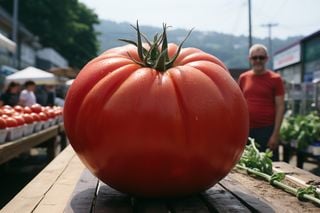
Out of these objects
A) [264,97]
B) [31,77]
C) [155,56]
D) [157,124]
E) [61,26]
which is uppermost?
[61,26]

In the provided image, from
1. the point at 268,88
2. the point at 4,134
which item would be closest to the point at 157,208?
the point at 4,134

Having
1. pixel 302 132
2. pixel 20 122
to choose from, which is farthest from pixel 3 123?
pixel 302 132

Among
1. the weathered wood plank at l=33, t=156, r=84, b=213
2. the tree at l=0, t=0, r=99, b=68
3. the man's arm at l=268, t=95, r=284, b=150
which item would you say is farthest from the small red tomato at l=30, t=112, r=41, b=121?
the tree at l=0, t=0, r=99, b=68

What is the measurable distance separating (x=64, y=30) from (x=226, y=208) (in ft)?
166

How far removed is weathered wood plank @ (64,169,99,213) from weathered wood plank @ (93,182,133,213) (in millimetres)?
28

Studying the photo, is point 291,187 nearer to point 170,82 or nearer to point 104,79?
point 170,82

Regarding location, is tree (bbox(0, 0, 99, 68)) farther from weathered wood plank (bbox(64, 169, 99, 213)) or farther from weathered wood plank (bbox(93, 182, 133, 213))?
weathered wood plank (bbox(93, 182, 133, 213))

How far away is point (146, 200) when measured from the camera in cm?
220

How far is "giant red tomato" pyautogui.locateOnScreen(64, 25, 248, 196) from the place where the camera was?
1899mm

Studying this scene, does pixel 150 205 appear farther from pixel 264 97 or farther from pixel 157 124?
pixel 264 97

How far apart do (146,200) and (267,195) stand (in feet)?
1.88

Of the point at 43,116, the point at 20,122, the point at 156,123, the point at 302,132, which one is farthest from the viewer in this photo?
the point at 302,132

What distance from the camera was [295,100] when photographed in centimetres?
1659

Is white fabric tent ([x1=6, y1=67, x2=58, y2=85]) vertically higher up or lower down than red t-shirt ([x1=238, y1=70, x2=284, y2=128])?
higher up
